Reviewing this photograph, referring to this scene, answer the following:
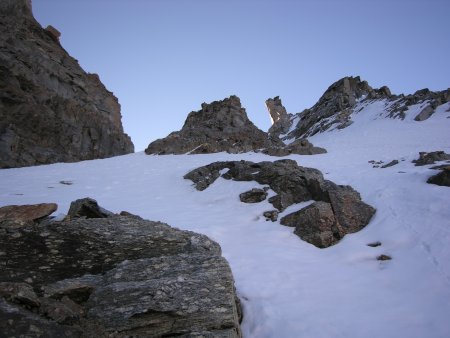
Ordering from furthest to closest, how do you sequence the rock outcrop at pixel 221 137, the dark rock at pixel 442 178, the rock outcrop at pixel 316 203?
the rock outcrop at pixel 221 137
the dark rock at pixel 442 178
the rock outcrop at pixel 316 203

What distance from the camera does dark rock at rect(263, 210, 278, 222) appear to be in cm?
1311

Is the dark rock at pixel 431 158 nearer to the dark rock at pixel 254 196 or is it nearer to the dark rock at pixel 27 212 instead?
the dark rock at pixel 254 196

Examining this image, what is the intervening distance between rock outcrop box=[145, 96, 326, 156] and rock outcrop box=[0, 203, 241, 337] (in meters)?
24.6

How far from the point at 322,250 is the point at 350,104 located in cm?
6263

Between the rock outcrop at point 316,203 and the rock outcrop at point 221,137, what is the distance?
14278 mm

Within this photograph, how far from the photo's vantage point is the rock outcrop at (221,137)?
34344 mm

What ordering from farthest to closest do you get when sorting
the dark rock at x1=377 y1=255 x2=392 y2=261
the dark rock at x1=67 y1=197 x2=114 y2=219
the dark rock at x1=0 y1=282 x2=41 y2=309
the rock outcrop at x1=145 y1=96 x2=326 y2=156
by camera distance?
the rock outcrop at x1=145 y1=96 x2=326 y2=156
the dark rock at x1=67 y1=197 x2=114 y2=219
the dark rock at x1=377 y1=255 x2=392 y2=261
the dark rock at x1=0 y1=282 x2=41 y2=309

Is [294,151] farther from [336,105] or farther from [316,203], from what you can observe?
[336,105]

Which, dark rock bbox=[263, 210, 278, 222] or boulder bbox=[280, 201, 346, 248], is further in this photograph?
dark rock bbox=[263, 210, 278, 222]

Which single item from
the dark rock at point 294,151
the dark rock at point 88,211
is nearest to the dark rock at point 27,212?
the dark rock at point 88,211

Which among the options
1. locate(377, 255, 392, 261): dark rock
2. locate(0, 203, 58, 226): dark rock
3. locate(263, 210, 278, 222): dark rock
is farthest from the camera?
locate(263, 210, 278, 222): dark rock

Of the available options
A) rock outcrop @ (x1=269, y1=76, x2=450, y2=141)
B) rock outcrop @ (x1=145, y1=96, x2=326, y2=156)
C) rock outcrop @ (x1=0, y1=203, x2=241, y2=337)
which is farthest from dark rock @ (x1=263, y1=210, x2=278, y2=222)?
rock outcrop @ (x1=269, y1=76, x2=450, y2=141)

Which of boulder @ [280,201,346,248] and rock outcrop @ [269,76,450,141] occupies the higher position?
rock outcrop @ [269,76,450,141]

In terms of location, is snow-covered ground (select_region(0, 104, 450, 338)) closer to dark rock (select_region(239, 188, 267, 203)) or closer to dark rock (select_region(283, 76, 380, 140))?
dark rock (select_region(239, 188, 267, 203))
